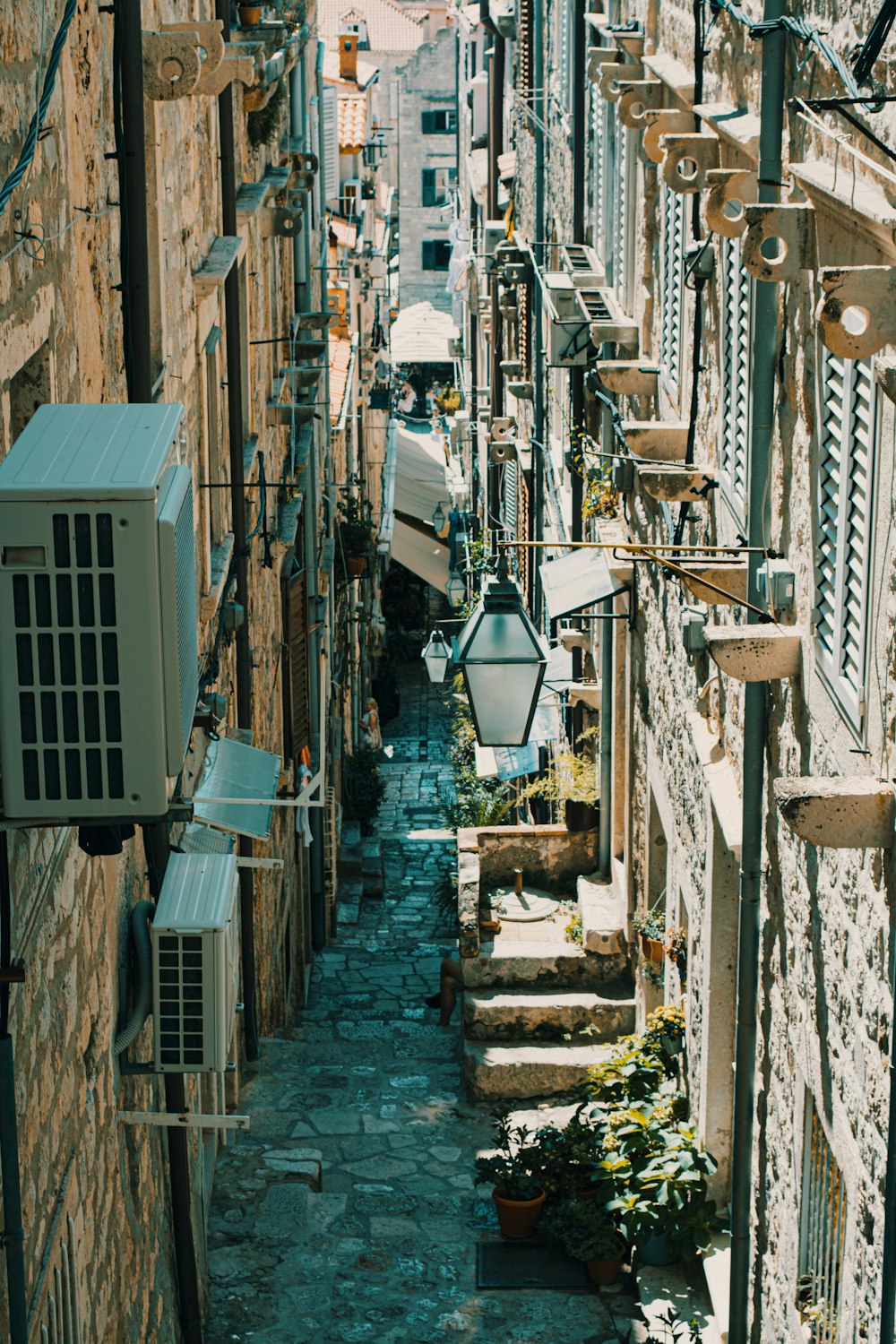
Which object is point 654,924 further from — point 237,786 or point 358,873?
point 358,873

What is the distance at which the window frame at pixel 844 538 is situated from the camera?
5473 mm

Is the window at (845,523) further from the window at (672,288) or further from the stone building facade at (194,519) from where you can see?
the window at (672,288)

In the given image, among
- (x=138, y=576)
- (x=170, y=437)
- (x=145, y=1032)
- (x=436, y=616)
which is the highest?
(x=170, y=437)

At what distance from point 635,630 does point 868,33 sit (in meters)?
7.24

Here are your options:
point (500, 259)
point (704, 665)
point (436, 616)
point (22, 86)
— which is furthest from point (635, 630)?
point (436, 616)

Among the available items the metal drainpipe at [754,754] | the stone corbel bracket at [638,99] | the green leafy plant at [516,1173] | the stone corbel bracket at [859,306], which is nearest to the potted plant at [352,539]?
the stone corbel bracket at [638,99]

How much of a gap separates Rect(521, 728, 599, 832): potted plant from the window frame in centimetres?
776

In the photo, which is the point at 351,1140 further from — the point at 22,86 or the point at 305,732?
the point at 22,86

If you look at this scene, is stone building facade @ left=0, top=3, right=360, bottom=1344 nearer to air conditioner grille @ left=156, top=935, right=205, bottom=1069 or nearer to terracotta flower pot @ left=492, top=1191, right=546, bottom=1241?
air conditioner grille @ left=156, top=935, right=205, bottom=1069

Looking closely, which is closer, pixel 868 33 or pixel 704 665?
pixel 868 33

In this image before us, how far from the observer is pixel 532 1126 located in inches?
467

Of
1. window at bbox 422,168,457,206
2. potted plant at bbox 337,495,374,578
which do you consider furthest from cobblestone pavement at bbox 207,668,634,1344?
window at bbox 422,168,457,206

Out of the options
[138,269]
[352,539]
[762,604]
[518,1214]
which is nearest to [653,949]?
[518,1214]

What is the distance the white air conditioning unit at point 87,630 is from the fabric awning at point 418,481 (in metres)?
27.0
